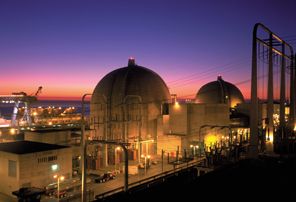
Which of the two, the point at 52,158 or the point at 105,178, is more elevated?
the point at 52,158

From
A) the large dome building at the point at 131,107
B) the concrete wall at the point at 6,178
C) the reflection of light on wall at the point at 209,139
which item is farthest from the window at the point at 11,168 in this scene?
the reflection of light on wall at the point at 209,139

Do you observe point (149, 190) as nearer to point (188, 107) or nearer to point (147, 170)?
point (147, 170)

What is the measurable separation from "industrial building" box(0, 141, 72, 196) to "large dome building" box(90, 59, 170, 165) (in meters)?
12.1

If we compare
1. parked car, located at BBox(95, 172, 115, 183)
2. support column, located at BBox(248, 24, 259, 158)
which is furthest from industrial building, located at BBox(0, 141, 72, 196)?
support column, located at BBox(248, 24, 259, 158)

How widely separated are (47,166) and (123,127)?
45.6 ft

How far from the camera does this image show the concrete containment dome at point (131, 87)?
151 ft

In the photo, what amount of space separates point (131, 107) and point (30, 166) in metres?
19.8

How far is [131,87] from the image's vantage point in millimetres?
46188

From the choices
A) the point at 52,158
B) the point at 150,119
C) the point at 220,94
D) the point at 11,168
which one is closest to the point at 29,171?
the point at 11,168

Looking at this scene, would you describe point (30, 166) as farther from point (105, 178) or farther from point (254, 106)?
point (254, 106)

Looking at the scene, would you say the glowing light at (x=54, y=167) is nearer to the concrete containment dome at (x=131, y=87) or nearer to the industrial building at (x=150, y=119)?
the industrial building at (x=150, y=119)

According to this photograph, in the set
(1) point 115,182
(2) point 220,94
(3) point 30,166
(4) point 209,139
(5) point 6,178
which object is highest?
(2) point 220,94

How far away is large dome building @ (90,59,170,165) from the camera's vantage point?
42531 millimetres

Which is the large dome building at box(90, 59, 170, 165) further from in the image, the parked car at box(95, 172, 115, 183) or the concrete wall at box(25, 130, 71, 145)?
the parked car at box(95, 172, 115, 183)
